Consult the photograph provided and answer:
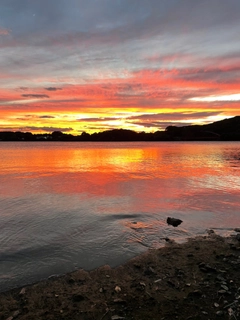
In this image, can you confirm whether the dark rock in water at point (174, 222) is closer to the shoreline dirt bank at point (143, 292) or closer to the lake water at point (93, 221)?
the lake water at point (93, 221)

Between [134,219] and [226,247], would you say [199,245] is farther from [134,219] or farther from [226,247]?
[134,219]

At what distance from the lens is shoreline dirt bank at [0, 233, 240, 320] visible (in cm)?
692

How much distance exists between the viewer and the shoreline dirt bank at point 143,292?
22.7ft

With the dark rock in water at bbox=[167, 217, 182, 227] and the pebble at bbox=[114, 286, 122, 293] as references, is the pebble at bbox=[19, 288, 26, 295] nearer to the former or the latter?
the pebble at bbox=[114, 286, 122, 293]

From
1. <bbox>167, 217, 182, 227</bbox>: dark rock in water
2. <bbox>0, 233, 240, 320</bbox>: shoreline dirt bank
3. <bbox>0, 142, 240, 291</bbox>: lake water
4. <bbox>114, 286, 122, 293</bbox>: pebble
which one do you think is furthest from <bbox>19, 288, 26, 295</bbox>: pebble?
<bbox>167, 217, 182, 227</bbox>: dark rock in water

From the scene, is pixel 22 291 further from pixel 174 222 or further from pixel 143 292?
pixel 174 222

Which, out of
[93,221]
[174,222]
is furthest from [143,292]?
[93,221]

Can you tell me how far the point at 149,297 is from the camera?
7621 millimetres

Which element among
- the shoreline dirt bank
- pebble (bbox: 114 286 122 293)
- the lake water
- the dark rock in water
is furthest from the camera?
the dark rock in water

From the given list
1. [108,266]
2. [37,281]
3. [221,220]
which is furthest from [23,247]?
[221,220]

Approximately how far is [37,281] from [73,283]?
125 centimetres

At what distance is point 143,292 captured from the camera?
7918 millimetres

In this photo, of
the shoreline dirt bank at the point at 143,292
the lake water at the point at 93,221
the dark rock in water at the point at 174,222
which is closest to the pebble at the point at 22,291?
the shoreline dirt bank at the point at 143,292

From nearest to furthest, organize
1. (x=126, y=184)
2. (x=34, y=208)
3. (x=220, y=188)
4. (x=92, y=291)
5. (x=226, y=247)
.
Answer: (x=92, y=291)
(x=226, y=247)
(x=34, y=208)
(x=220, y=188)
(x=126, y=184)
